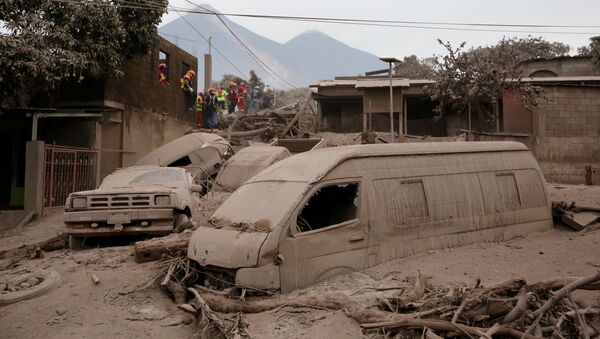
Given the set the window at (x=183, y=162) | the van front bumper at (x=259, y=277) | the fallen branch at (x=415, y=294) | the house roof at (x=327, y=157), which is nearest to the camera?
the fallen branch at (x=415, y=294)

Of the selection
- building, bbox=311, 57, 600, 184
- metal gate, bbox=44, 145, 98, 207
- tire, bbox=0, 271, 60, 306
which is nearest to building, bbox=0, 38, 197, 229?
metal gate, bbox=44, 145, 98, 207

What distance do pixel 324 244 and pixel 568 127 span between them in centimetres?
1574

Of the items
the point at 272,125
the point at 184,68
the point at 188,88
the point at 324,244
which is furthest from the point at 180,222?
the point at 184,68

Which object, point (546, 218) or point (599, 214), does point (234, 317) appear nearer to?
point (546, 218)

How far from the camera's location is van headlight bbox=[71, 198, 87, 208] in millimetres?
8594

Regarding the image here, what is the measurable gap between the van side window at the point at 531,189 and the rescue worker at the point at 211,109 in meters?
17.3

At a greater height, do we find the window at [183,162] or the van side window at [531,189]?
the window at [183,162]

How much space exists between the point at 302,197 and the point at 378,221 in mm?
1054

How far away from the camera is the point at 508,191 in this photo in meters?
7.48

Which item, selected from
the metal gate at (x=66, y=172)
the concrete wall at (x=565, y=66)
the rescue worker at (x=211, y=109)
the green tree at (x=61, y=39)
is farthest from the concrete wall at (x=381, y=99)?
the metal gate at (x=66, y=172)

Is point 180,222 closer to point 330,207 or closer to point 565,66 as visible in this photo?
point 330,207

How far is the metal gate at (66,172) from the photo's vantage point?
13.2 m

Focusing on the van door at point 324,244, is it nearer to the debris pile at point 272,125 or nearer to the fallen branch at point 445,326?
the fallen branch at point 445,326

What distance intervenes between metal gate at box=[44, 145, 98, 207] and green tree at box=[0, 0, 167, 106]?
1955 millimetres
